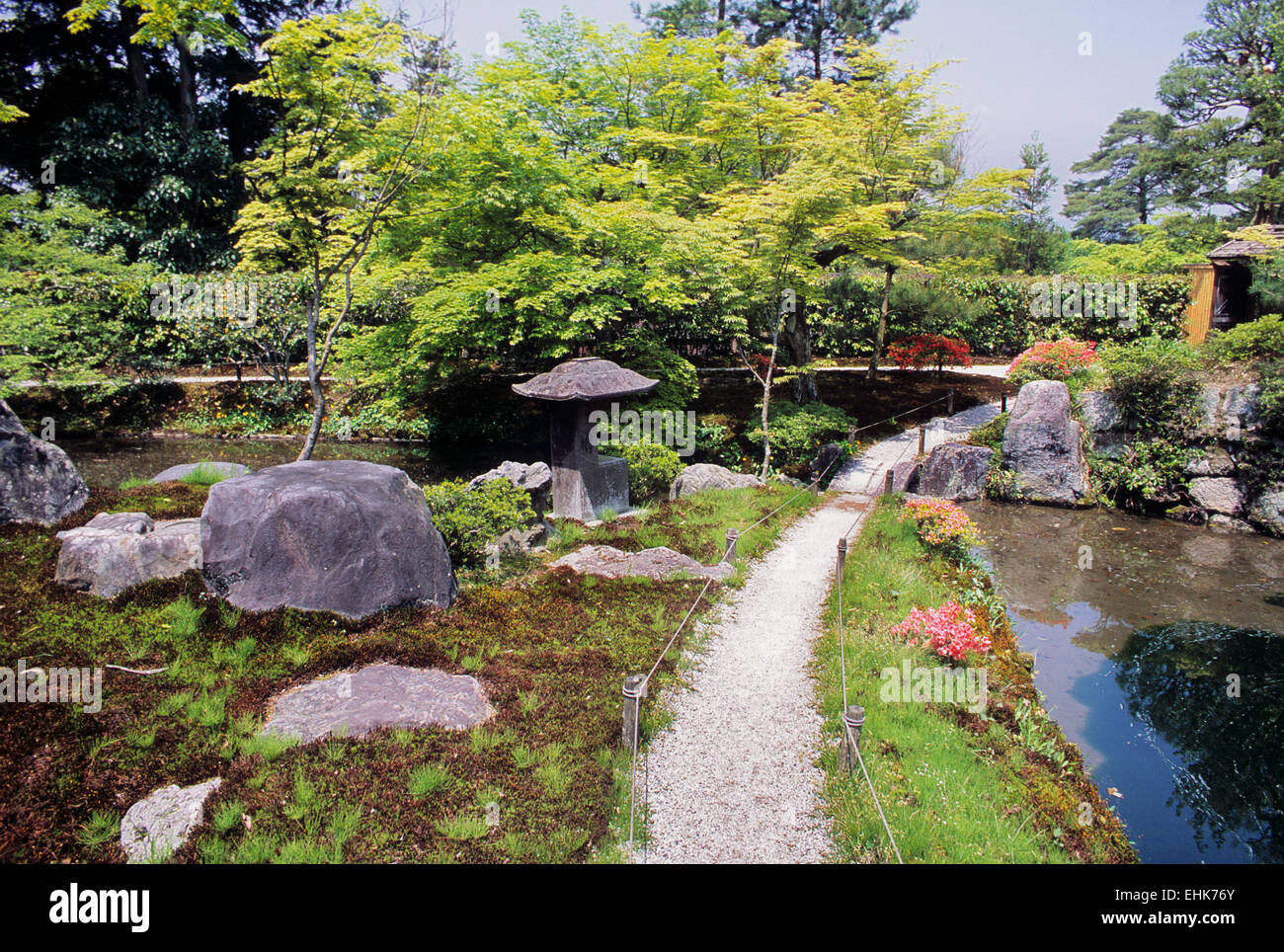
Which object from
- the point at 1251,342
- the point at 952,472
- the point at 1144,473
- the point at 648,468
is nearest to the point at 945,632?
the point at 648,468

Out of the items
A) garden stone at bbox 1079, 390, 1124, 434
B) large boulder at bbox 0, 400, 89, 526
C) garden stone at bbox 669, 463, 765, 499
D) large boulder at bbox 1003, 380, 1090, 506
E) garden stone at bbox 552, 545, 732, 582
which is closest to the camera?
large boulder at bbox 0, 400, 89, 526

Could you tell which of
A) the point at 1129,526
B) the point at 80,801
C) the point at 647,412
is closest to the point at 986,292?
the point at 1129,526

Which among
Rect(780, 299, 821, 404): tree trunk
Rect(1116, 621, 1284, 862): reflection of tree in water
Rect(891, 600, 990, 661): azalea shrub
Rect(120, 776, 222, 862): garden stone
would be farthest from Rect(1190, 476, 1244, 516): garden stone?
Rect(120, 776, 222, 862): garden stone

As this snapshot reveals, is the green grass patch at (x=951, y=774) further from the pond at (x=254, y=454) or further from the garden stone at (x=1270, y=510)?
the pond at (x=254, y=454)

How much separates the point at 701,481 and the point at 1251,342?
14.4 meters

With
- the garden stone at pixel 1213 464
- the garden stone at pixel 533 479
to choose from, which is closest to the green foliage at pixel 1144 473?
the garden stone at pixel 1213 464

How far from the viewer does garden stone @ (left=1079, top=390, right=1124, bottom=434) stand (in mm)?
17422

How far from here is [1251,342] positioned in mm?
16516

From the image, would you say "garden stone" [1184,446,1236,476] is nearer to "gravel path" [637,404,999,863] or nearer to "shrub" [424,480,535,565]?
"gravel path" [637,404,999,863]

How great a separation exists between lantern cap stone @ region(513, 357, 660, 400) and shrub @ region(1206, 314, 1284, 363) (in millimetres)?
15382

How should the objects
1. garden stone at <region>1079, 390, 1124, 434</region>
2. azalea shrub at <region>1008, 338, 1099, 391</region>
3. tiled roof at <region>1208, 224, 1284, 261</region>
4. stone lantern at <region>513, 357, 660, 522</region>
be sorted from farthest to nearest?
1. tiled roof at <region>1208, 224, 1284, 261</region>
2. azalea shrub at <region>1008, 338, 1099, 391</region>
3. garden stone at <region>1079, 390, 1124, 434</region>
4. stone lantern at <region>513, 357, 660, 522</region>

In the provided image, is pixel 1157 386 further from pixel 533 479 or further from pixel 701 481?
pixel 533 479

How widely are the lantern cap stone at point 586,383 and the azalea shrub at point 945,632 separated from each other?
670cm
